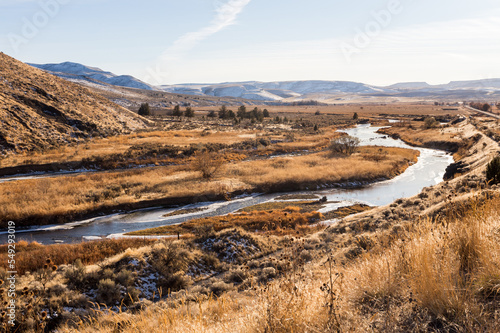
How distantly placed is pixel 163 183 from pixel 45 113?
125 feet

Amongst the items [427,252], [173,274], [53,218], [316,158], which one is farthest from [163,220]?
[316,158]

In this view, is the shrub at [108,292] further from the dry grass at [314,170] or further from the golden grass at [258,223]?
the dry grass at [314,170]

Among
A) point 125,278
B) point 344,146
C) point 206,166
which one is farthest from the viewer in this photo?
point 344,146

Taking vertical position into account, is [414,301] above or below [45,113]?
below

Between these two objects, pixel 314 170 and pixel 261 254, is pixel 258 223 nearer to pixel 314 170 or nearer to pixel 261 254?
pixel 261 254

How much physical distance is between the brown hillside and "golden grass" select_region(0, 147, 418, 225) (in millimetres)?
19966

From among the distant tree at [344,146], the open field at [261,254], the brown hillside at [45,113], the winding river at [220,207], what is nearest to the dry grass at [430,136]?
the open field at [261,254]

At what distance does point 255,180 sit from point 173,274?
74.0ft

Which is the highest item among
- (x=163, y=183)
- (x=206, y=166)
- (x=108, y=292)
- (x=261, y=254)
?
(x=206, y=166)

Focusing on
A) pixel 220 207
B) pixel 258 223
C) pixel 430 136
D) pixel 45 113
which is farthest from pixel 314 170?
pixel 45 113

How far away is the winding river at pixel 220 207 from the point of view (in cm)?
2162

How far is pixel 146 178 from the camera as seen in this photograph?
111ft

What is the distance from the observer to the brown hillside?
4572 cm

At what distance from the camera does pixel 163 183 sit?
33.0 m
